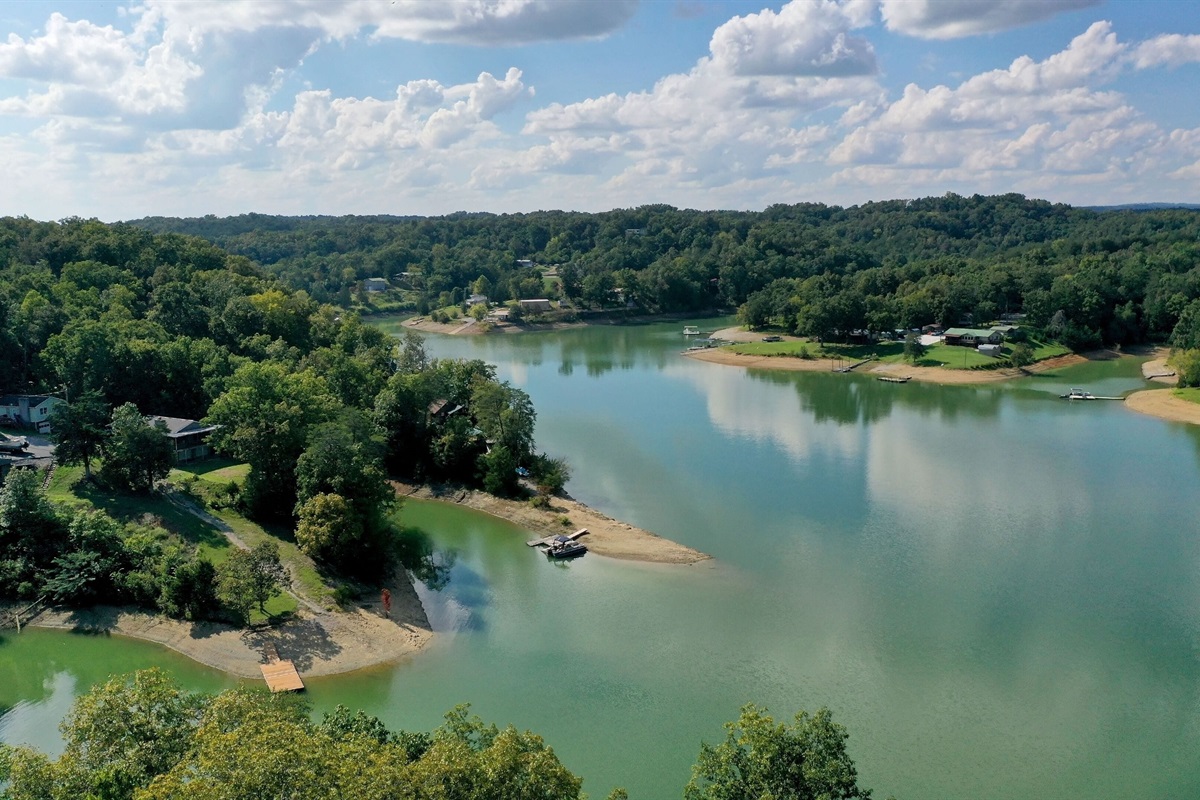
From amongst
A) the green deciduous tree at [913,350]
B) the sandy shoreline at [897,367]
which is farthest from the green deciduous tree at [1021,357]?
the green deciduous tree at [913,350]

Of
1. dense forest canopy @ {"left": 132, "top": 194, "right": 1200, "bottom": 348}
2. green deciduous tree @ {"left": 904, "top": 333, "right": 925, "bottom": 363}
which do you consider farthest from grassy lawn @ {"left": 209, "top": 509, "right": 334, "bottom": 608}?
dense forest canopy @ {"left": 132, "top": 194, "right": 1200, "bottom": 348}

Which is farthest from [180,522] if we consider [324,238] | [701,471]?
[324,238]

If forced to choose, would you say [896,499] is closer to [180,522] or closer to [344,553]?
[344,553]

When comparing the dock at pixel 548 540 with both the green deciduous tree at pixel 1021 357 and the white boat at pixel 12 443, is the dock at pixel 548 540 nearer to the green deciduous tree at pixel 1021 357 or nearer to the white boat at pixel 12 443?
the white boat at pixel 12 443

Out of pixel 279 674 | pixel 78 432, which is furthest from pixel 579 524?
pixel 78 432

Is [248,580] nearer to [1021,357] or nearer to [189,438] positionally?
[189,438]

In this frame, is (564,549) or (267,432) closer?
(564,549)
